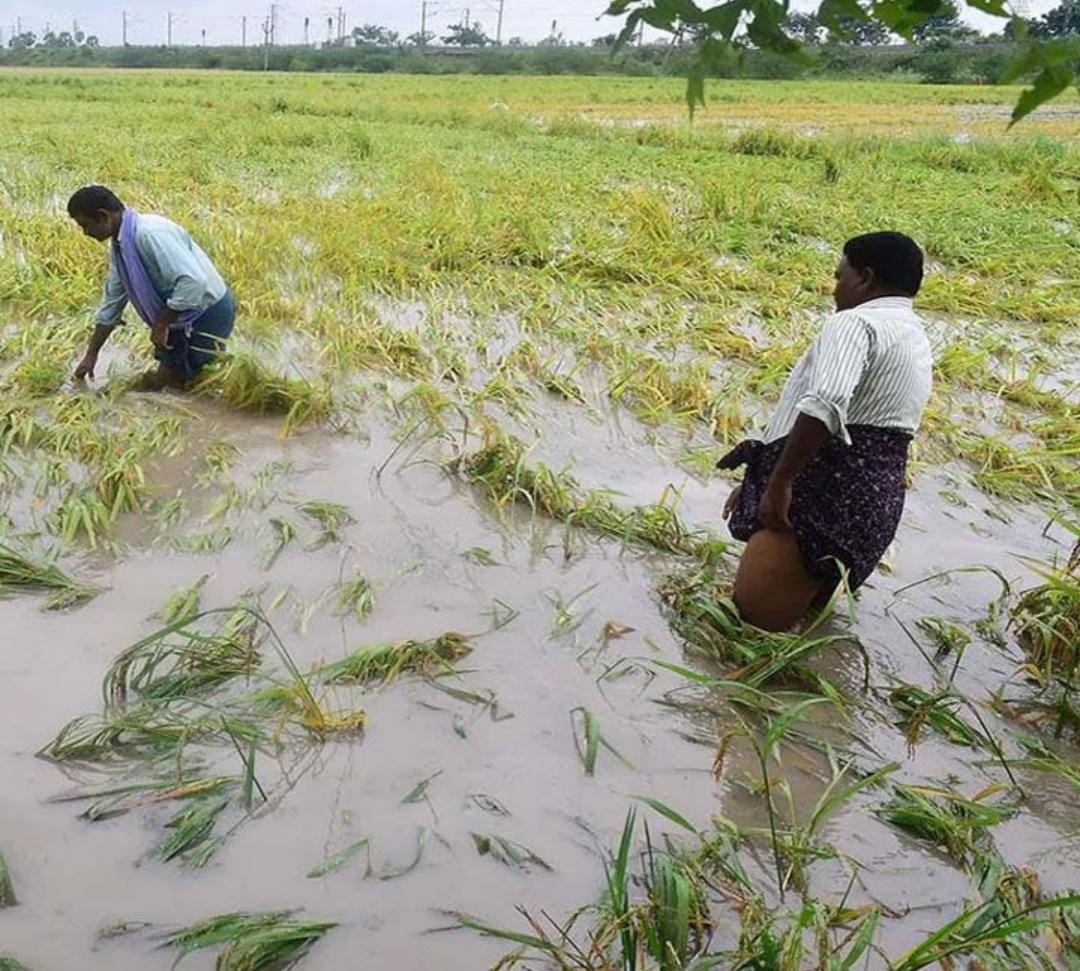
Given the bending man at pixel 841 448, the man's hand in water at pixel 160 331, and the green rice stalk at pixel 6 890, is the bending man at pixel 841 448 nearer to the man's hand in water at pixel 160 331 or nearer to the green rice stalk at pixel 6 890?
the green rice stalk at pixel 6 890

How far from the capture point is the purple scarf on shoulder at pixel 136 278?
421 centimetres

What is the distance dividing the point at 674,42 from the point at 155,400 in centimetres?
409

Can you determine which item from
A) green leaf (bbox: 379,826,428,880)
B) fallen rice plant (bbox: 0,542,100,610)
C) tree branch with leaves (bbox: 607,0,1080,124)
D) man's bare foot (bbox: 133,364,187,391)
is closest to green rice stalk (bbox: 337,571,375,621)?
fallen rice plant (bbox: 0,542,100,610)

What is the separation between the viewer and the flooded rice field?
6.21ft

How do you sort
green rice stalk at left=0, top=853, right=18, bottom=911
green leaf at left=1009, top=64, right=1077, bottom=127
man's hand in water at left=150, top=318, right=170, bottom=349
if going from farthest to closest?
man's hand in water at left=150, top=318, right=170, bottom=349 < green rice stalk at left=0, top=853, right=18, bottom=911 < green leaf at left=1009, top=64, right=1077, bottom=127

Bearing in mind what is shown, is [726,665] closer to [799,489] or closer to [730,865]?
[799,489]

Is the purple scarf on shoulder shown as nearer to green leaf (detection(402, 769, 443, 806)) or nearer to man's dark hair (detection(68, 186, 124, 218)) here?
man's dark hair (detection(68, 186, 124, 218))

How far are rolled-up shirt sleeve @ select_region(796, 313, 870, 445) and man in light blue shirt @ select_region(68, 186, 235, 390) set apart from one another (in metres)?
2.97

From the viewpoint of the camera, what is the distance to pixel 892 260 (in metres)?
2.47

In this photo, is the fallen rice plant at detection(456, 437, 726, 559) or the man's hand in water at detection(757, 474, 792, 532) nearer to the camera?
the man's hand in water at detection(757, 474, 792, 532)

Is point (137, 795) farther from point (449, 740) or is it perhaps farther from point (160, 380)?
point (160, 380)

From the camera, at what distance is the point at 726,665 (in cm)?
284

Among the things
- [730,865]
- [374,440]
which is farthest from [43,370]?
[730,865]

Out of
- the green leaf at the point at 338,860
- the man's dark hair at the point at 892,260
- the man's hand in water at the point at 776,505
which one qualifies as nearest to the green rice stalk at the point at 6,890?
the green leaf at the point at 338,860
